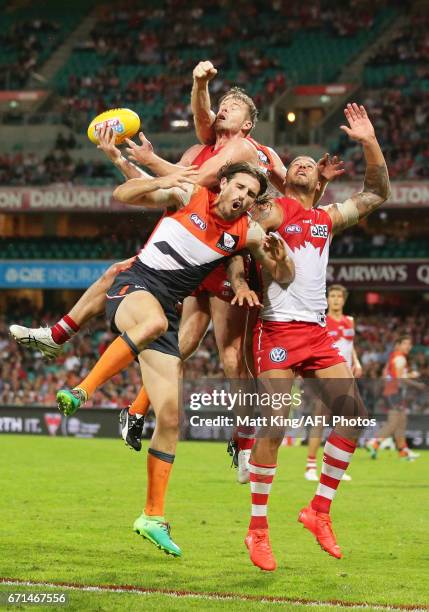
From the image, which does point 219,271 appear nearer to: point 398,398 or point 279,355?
point 279,355

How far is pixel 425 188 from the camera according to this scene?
29844 mm

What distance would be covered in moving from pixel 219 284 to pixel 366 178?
140 centimetres

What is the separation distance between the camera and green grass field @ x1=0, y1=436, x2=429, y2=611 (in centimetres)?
773

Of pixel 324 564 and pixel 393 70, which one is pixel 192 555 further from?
pixel 393 70

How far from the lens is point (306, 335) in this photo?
8414 millimetres

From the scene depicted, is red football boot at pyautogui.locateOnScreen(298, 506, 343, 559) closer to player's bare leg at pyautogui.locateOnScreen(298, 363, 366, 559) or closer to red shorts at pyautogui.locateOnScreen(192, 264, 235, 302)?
player's bare leg at pyautogui.locateOnScreen(298, 363, 366, 559)

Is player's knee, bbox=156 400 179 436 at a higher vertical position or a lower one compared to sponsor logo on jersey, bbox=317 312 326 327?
lower

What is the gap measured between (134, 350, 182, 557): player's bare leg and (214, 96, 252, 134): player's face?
2.00 metres

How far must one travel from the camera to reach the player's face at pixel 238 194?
26.4 feet

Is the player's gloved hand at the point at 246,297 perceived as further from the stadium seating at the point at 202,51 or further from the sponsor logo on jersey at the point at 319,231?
the stadium seating at the point at 202,51

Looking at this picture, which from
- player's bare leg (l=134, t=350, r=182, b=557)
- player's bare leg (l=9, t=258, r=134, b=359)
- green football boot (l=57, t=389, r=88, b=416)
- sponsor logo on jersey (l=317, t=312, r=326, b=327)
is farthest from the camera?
player's bare leg (l=9, t=258, r=134, b=359)

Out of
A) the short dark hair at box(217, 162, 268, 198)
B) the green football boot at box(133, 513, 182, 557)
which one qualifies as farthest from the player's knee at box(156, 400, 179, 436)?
the short dark hair at box(217, 162, 268, 198)

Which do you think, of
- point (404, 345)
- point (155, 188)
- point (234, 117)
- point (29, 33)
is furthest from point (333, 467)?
point (29, 33)

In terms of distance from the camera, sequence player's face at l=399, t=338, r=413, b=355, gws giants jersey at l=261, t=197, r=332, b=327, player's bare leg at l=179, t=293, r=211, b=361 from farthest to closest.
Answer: player's face at l=399, t=338, r=413, b=355 → player's bare leg at l=179, t=293, r=211, b=361 → gws giants jersey at l=261, t=197, r=332, b=327
